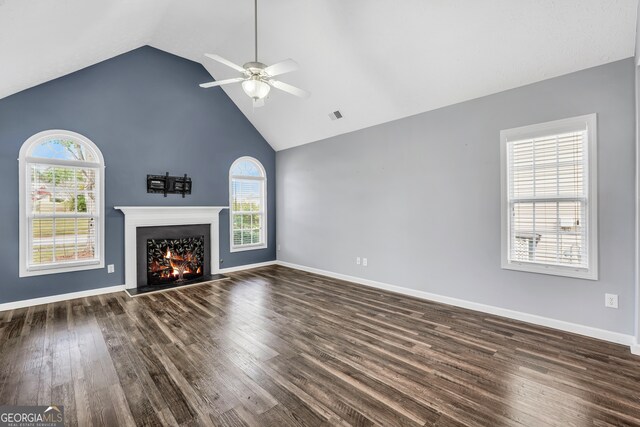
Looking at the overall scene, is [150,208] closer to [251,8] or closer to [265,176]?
[265,176]

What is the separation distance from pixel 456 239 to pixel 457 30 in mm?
2572

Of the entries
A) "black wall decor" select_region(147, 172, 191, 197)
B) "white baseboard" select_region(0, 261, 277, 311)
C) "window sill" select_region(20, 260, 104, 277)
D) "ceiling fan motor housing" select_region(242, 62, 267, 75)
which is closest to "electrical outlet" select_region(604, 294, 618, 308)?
"ceiling fan motor housing" select_region(242, 62, 267, 75)

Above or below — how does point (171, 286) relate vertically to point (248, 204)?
below

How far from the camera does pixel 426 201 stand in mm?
4355

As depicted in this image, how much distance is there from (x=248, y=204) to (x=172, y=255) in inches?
76.4

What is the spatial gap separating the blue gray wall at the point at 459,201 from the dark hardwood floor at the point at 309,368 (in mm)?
456

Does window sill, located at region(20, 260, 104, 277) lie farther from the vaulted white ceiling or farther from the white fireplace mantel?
the vaulted white ceiling

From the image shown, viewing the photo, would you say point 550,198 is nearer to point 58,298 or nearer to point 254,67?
point 254,67

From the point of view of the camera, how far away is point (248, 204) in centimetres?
662

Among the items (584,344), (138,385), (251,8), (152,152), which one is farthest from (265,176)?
(584,344)

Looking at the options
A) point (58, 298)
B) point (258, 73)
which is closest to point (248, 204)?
point (58, 298)

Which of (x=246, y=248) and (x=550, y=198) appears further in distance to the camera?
(x=246, y=248)

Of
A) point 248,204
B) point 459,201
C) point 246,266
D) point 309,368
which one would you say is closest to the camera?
point 309,368

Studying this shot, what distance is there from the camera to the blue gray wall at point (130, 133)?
13.1ft
